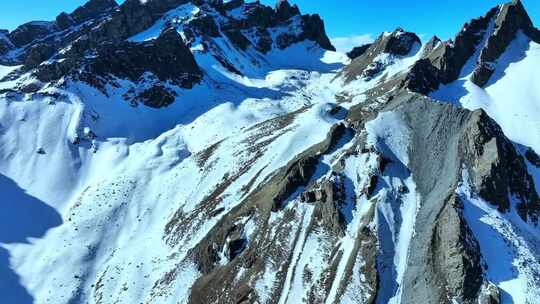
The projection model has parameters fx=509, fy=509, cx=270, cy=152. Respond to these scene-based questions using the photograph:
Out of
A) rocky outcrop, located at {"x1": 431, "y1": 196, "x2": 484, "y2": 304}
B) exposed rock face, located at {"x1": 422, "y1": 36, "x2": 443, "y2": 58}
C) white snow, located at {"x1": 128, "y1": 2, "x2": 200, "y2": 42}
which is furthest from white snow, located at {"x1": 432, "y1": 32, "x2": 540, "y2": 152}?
white snow, located at {"x1": 128, "y1": 2, "x2": 200, "y2": 42}

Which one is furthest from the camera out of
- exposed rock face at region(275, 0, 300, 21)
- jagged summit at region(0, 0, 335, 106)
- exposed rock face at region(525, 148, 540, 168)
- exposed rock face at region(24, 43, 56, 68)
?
exposed rock face at region(275, 0, 300, 21)

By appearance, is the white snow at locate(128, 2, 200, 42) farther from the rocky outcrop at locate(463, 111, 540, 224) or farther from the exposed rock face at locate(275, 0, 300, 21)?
the rocky outcrop at locate(463, 111, 540, 224)

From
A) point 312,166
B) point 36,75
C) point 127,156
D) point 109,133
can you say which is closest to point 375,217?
point 312,166

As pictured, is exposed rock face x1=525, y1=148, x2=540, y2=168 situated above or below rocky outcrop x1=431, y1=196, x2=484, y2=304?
above

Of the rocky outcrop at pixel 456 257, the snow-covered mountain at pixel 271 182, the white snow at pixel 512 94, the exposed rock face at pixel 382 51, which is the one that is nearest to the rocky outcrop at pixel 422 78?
the snow-covered mountain at pixel 271 182

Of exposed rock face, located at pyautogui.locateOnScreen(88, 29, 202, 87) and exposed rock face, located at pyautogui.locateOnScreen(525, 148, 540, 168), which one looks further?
exposed rock face, located at pyautogui.locateOnScreen(88, 29, 202, 87)

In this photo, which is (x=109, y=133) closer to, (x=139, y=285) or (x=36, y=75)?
(x=36, y=75)
